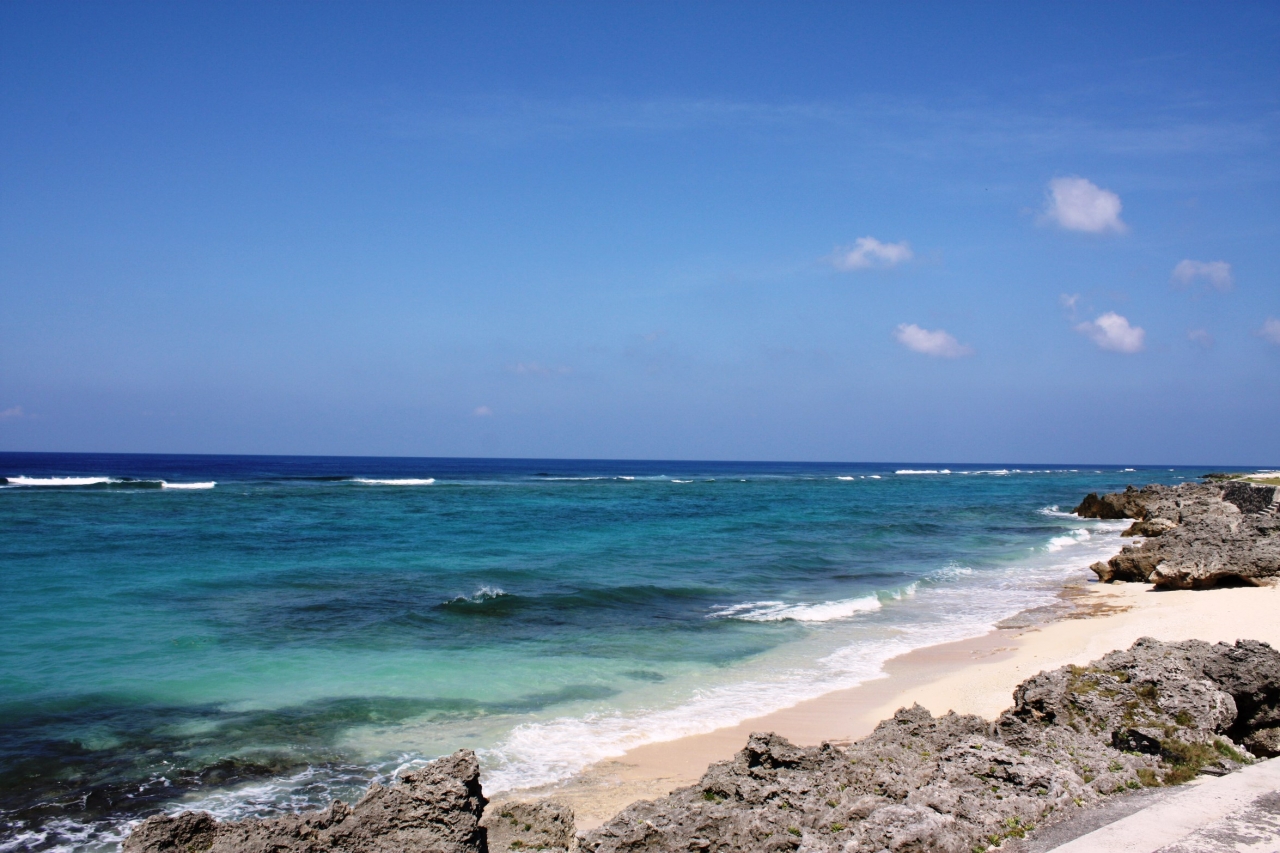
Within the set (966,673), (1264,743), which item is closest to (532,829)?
(1264,743)

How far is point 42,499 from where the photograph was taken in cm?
4125

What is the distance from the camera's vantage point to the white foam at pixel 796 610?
16.4m

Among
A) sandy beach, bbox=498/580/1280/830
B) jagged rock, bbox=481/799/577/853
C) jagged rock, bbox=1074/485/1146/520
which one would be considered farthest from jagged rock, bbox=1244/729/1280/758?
jagged rock, bbox=1074/485/1146/520

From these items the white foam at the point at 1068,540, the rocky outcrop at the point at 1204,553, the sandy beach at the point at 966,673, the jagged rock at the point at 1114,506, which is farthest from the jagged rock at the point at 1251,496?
the sandy beach at the point at 966,673

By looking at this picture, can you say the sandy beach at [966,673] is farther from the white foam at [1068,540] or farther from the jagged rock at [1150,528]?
the white foam at [1068,540]

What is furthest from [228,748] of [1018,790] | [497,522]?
[497,522]

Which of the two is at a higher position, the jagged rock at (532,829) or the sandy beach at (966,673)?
the jagged rock at (532,829)

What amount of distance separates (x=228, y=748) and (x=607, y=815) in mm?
4553

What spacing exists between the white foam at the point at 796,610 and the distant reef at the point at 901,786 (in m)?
8.98

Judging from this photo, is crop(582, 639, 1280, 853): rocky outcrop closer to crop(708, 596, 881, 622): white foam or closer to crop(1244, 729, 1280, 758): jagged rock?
crop(1244, 729, 1280, 758): jagged rock

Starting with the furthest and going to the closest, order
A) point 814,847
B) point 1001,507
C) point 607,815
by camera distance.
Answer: point 1001,507, point 607,815, point 814,847

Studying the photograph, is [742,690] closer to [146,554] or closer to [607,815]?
[607,815]

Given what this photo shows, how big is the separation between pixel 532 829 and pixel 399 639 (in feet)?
29.3

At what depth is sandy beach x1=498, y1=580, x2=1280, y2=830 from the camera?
26.8 feet
